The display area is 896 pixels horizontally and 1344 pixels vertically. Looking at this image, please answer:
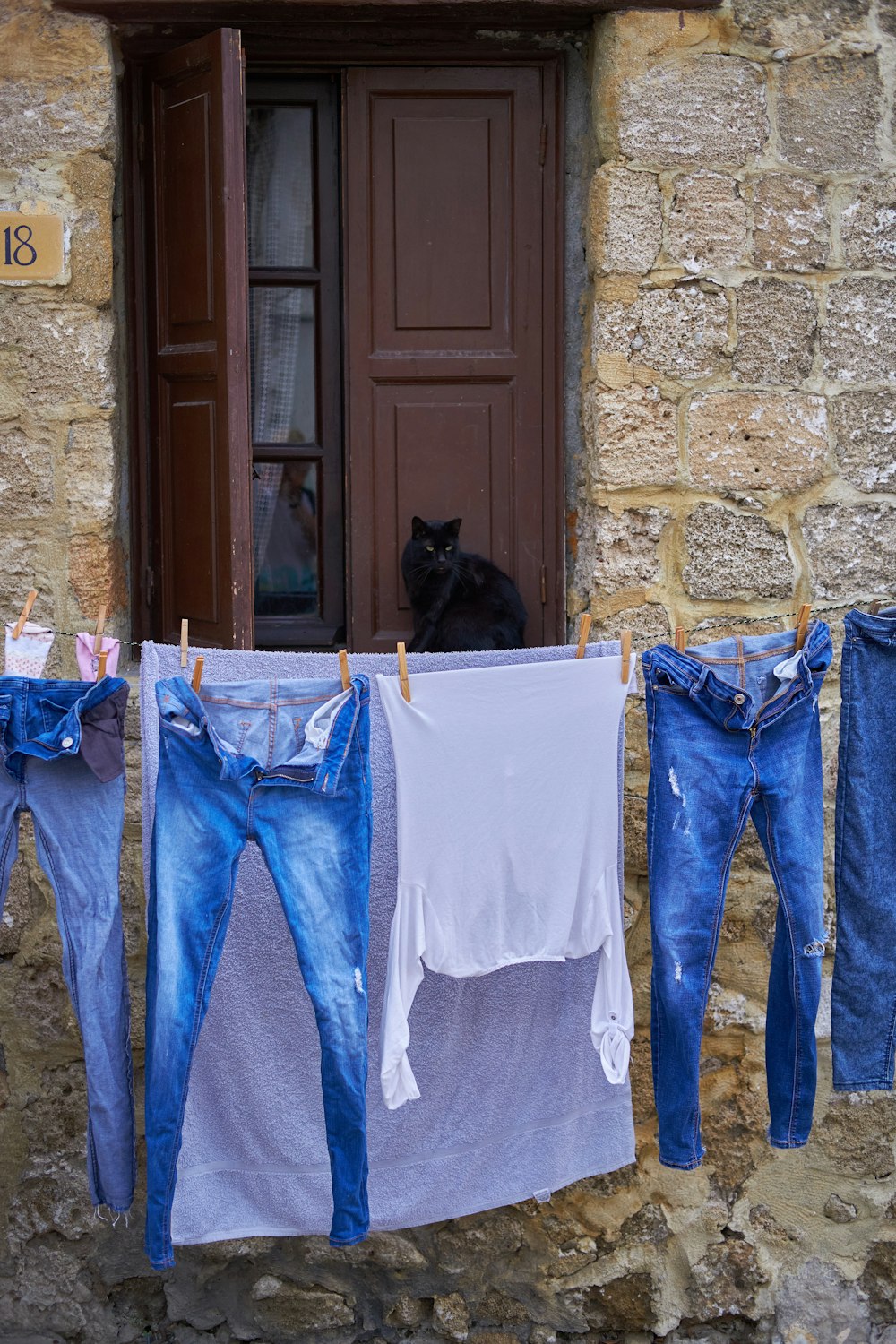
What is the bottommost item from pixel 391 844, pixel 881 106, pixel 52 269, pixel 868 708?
pixel 391 844

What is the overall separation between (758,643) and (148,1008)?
4.74 feet

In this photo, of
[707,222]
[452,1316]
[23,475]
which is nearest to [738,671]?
[707,222]

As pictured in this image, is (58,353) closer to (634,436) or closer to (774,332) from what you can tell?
(634,436)

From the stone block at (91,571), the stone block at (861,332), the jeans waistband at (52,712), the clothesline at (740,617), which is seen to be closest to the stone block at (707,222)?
the stone block at (861,332)

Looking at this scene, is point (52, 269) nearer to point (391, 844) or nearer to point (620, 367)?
point (620, 367)

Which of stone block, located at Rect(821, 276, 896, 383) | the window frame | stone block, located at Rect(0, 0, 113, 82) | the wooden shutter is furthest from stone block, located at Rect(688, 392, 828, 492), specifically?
stone block, located at Rect(0, 0, 113, 82)

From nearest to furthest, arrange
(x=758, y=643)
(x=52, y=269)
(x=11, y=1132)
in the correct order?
1. (x=758, y=643)
2. (x=52, y=269)
3. (x=11, y=1132)

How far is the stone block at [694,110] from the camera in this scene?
3164 millimetres

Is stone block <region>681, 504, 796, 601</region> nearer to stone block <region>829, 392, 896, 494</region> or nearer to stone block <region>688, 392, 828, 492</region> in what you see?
stone block <region>688, 392, 828, 492</region>

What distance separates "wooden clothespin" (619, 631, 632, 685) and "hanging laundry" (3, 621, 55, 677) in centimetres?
116

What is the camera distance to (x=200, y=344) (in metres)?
3.23

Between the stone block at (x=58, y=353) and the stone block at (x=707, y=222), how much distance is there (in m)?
1.41

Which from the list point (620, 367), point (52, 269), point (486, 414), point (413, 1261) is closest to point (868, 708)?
point (620, 367)

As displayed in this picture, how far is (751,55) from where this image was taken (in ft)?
10.5
